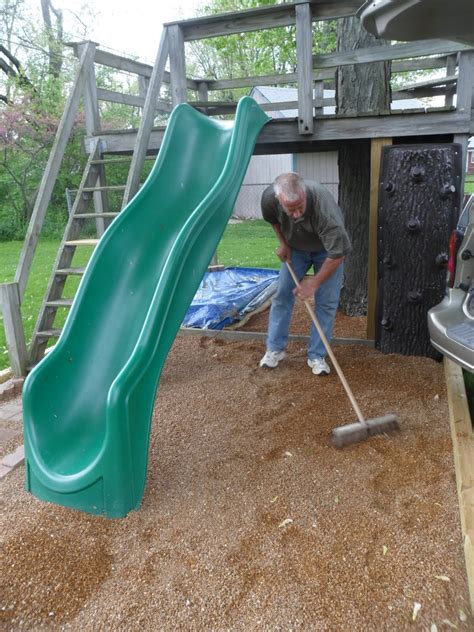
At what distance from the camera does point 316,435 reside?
3117mm

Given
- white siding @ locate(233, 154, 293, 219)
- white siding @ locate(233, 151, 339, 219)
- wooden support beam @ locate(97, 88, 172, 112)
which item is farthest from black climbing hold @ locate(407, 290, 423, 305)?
white siding @ locate(233, 154, 293, 219)

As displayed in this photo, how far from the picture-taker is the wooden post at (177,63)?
13.5 feet

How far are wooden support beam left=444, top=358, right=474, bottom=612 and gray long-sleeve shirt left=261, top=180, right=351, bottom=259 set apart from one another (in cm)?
127

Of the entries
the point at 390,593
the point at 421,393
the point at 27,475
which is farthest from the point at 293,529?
the point at 421,393

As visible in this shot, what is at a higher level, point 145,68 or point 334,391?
point 145,68

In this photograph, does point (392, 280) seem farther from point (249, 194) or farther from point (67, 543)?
point (249, 194)

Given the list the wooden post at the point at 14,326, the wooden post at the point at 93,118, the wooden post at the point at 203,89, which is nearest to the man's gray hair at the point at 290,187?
the wooden post at the point at 93,118

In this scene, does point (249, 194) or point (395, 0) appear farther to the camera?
point (249, 194)

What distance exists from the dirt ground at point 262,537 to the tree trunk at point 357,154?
96.7 inches

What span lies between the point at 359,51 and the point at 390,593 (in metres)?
3.65

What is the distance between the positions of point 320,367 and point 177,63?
2.87 meters

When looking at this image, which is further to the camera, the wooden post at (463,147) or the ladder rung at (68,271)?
the ladder rung at (68,271)

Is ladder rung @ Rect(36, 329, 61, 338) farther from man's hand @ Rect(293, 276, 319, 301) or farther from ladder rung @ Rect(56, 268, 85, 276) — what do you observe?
man's hand @ Rect(293, 276, 319, 301)

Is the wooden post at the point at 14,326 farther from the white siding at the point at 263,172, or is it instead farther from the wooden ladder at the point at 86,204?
the white siding at the point at 263,172
